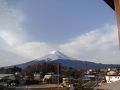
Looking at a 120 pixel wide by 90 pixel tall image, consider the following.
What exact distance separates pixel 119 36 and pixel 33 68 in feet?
345

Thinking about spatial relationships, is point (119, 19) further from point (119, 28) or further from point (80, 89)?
point (80, 89)

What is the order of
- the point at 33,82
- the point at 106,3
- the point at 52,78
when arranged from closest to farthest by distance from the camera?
the point at 106,3 → the point at 33,82 → the point at 52,78

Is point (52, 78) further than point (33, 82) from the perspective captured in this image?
Yes

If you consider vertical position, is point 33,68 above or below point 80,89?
above

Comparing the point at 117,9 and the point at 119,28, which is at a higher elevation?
the point at 117,9

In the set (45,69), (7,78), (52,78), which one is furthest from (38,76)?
(45,69)

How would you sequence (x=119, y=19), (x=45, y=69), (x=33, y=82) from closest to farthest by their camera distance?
(x=119, y=19)
(x=33, y=82)
(x=45, y=69)

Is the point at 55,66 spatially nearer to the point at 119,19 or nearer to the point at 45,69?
the point at 45,69

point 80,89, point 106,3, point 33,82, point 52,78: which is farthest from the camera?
point 52,78

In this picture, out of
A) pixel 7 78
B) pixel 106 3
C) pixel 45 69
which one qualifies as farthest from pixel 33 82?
pixel 106 3

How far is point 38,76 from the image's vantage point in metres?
84.9

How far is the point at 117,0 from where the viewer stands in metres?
3.95

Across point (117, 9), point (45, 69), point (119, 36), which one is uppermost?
point (45, 69)

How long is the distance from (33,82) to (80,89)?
96.7 feet
